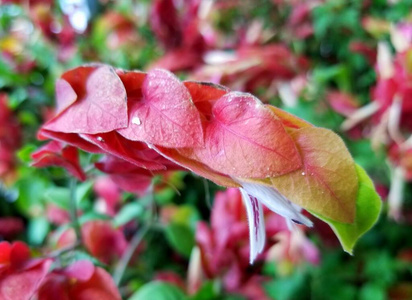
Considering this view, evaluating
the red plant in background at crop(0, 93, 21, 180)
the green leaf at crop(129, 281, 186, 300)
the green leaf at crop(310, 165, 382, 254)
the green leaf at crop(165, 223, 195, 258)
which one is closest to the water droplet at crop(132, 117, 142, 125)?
the green leaf at crop(310, 165, 382, 254)

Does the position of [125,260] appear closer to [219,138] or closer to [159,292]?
[159,292]

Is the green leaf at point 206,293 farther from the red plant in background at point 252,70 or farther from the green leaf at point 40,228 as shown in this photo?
the green leaf at point 40,228

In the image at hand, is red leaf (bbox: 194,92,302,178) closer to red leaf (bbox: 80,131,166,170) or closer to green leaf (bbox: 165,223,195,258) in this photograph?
red leaf (bbox: 80,131,166,170)

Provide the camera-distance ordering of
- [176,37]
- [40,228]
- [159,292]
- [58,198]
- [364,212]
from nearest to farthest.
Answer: [364,212] < [159,292] < [58,198] < [176,37] < [40,228]

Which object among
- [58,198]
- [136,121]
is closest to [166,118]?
[136,121]

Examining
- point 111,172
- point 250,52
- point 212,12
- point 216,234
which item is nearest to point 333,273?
point 216,234

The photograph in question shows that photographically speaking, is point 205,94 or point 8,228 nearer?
point 205,94
